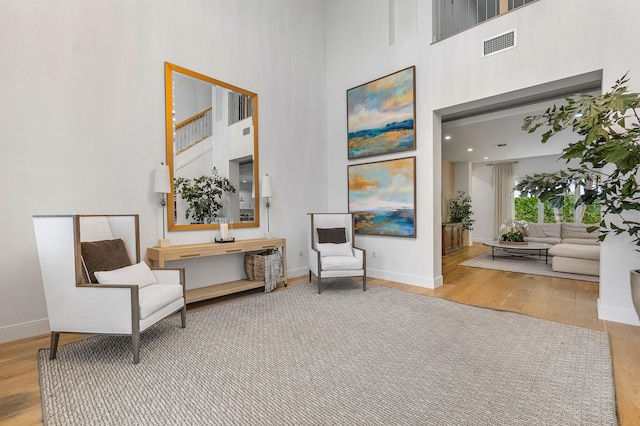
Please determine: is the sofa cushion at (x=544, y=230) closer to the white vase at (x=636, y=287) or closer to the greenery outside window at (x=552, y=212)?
the greenery outside window at (x=552, y=212)

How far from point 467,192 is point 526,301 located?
6123 mm

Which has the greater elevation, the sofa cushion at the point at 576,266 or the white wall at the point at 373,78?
the white wall at the point at 373,78

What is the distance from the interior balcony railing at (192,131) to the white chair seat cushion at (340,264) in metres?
2.29

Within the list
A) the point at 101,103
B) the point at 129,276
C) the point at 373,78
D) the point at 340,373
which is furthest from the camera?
the point at 373,78

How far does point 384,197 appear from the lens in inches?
189

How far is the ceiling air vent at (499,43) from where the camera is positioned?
3.56 m

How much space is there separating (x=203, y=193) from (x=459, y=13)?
200 inches

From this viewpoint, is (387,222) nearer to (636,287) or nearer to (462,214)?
(636,287)

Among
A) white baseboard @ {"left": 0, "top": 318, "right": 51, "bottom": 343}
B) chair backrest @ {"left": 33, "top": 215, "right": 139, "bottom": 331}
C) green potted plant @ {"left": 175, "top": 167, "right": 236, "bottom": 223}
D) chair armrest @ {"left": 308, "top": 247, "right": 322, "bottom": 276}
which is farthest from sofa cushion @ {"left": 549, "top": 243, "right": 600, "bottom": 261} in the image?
white baseboard @ {"left": 0, "top": 318, "right": 51, "bottom": 343}

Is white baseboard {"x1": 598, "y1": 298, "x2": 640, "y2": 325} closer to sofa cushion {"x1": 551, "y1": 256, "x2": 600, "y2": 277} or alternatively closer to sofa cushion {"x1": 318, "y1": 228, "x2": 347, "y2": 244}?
→ sofa cushion {"x1": 551, "y1": 256, "x2": 600, "y2": 277}

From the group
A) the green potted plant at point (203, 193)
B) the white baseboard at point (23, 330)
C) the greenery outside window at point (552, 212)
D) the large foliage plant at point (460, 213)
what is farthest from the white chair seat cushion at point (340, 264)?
the greenery outside window at point (552, 212)

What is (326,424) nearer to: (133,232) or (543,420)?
(543,420)

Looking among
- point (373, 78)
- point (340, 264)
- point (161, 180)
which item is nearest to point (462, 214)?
point (373, 78)

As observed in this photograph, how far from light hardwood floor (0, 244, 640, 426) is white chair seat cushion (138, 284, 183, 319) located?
1.26 ft
